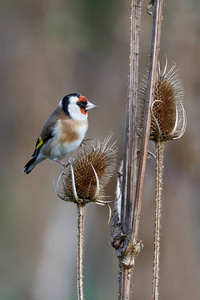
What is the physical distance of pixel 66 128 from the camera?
130 inches

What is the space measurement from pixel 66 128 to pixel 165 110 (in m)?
1.18

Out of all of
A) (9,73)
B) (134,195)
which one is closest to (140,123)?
(134,195)

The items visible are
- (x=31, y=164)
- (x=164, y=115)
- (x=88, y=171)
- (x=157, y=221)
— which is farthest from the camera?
(x=31, y=164)

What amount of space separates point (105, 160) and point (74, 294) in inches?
296

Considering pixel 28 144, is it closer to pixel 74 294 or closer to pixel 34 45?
pixel 34 45

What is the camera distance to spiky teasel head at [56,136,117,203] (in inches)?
87.6

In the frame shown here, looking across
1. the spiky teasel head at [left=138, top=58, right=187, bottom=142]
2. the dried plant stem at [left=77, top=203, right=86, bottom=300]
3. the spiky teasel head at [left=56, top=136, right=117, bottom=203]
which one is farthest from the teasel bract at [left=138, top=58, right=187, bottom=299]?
the dried plant stem at [left=77, top=203, right=86, bottom=300]

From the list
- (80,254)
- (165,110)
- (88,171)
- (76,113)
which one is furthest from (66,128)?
(80,254)

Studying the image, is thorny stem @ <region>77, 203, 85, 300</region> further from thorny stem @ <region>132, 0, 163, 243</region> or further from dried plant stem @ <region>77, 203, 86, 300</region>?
thorny stem @ <region>132, 0, 163, 243</region>

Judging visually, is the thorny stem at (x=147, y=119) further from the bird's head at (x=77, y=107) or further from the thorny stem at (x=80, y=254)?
the bird's head at (x=77, y=107)

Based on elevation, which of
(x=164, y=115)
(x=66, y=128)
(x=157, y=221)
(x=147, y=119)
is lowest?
(x=157, y=221)

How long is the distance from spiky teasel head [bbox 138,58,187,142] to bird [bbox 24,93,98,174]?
2.95 feet

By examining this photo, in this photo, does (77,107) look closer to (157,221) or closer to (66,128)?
(66,128)

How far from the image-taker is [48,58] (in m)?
11.2
